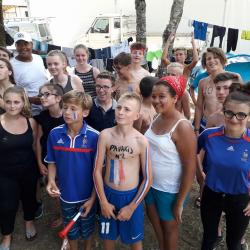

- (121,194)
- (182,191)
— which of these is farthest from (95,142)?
(182,191)

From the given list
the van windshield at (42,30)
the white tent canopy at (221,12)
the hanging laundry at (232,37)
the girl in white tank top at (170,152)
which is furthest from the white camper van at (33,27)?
the girl in white tank top at (170,152)

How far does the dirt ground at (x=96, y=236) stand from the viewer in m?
2.92

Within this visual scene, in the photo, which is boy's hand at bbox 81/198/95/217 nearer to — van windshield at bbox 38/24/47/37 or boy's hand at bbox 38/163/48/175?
boy's hand at bbox 38/163/48/175

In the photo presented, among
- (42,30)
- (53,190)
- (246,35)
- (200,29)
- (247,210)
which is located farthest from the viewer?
(42,30)

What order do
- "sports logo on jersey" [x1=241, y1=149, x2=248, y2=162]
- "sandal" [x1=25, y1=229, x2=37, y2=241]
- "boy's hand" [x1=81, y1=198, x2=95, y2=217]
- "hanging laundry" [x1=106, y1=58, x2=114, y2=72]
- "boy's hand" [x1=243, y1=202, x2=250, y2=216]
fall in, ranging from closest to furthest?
1. "sports logo on jersey" [x1=241, y1=149, x2=248, y2=162]
2. "boy's hand" [x1=243, y1=202, x2=250, y2=216]
3. "boy's hand" [x1=81, y1=198, x2=95, y2=217]
4. "sandal" [x1=25, y1=229, x2=37, y2=241]
5. "hanging laundry" [x1=106, y1=58, x2=114, y2=72]

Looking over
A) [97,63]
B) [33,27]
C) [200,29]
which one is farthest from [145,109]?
[33,27]

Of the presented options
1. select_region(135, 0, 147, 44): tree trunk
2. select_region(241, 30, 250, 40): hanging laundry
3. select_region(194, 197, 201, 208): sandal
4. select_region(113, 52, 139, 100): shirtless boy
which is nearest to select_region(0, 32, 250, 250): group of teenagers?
select_region(113, 52, 139, 100): shirtless boy

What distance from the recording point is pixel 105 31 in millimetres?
13945

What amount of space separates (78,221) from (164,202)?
0.79 metres

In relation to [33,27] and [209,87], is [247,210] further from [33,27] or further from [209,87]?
[33,27]

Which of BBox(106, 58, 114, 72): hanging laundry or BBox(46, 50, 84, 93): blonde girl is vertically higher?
BBox(46, 50, 84, 93): blonde girl

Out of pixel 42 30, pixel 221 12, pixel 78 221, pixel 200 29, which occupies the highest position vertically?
pixel 221 12

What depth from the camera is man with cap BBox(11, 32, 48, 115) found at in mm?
3711

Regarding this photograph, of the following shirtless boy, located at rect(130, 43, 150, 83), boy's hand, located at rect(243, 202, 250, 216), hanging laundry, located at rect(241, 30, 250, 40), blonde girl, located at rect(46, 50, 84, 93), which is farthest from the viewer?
hanging laundry, located at rect(241, 30, 250, 40)
